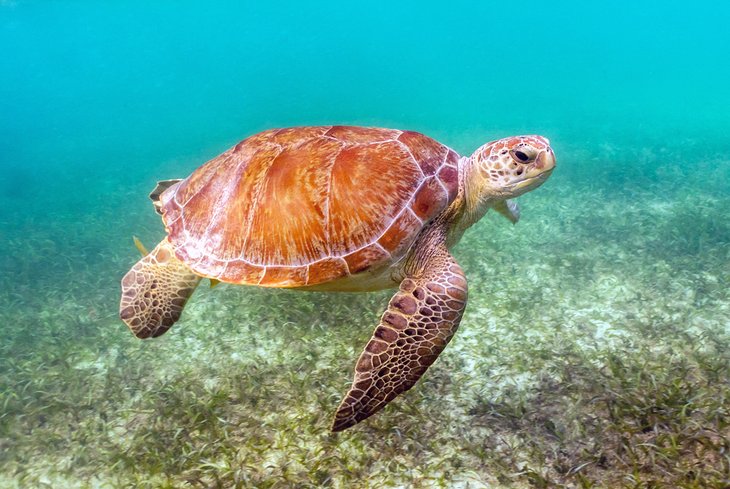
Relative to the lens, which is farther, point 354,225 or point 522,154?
point 522,154

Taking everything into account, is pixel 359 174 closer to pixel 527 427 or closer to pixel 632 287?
pixel 527 427

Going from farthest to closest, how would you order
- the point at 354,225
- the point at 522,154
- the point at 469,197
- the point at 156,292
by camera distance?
1. the point at 156,292
2. the point at 469,197
3. the point at 522,154
4. the point at 354,225

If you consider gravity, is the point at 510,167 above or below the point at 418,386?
above

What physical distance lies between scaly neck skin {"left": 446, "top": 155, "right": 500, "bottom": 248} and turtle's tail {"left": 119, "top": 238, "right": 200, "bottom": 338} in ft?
7.08

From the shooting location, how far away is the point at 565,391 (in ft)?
9.11

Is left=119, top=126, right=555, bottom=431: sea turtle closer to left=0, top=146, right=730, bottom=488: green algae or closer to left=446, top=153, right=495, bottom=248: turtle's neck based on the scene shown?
left=446, top=153, right=495, bottom=248: turtle's neck

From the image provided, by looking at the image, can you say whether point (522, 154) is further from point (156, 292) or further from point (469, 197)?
point (156, 292)

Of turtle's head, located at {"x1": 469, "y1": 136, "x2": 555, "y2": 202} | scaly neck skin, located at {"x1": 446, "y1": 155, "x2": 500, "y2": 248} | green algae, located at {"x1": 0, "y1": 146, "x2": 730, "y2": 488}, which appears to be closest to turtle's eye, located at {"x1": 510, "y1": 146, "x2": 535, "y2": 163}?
turtle's head, located at {"x1": 469, "y1": 136, "x2": 555, "y2": 202}

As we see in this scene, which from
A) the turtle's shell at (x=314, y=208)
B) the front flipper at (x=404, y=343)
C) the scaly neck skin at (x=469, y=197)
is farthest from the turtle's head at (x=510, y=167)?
the front flipper at (x=404, y=343)

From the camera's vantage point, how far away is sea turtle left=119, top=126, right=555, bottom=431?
2.50 m

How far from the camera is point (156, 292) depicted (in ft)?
10.5

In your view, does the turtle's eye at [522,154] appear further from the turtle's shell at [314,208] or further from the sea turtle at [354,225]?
the turtle's shell at [314,208]

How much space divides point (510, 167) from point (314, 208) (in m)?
1.45

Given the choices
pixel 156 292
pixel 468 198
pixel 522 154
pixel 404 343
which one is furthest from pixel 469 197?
pixel 156 292
